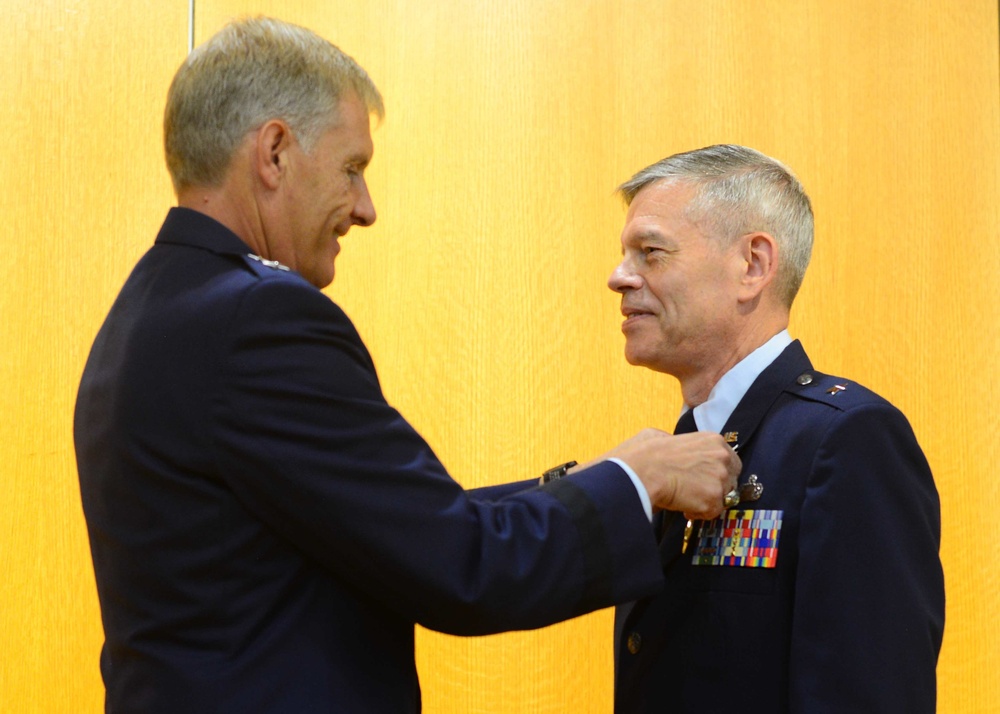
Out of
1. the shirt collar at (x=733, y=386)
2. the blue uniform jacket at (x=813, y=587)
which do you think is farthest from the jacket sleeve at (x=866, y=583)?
the shirt collar at (x=733, y=386)

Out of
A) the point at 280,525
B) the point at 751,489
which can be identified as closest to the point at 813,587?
the point at 751,489

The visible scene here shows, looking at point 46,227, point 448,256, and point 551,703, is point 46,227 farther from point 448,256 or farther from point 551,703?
point 551,703

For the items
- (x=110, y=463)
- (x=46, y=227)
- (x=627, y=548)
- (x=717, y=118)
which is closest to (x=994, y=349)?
(x=717, y=118)

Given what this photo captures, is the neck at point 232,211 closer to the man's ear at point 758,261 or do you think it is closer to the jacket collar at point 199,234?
the jacket collar at point 199,234

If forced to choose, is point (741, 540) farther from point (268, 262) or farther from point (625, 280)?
point (268, 262)

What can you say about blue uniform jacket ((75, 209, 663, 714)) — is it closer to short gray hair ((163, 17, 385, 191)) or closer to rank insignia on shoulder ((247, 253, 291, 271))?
rank insignia on shoulder ((247, 253, 291, 271))

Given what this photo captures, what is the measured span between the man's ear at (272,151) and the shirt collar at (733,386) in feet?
2.44

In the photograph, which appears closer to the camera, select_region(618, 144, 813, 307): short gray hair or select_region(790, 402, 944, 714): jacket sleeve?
select_region(790, 402, 944, 714): jacket sleeve

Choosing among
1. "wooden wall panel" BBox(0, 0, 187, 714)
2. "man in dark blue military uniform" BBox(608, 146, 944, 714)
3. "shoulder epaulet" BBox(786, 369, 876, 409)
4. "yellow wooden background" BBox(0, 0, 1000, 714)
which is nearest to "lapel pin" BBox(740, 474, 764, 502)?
"man in dark blue military uniform" BBox(608, 146, 944, 714)

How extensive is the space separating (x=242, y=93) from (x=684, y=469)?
2.35 ft

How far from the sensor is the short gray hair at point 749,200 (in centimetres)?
175

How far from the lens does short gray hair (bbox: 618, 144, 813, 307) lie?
1.75 metres

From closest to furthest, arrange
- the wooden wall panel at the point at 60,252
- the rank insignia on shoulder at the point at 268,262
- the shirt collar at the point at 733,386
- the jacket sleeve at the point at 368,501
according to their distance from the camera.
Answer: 1. the jacket sleeve at the point at 368,501
2. the rank insignia on shoulder at the point at 268,262
3. the shirt collar at the point at 733,386
4. the wooden wall panel at the point at 60,252

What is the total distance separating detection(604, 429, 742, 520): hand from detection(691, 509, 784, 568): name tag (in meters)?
0.08
